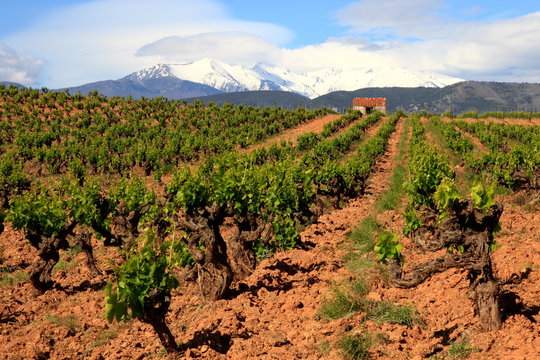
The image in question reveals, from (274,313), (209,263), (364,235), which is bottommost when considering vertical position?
(274,313)

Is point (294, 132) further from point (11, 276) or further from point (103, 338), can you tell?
point (103, 338)

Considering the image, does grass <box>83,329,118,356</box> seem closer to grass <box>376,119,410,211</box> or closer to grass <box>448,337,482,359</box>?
grass <box>448,337,482,359</box>

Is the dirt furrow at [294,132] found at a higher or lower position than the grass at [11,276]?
higher

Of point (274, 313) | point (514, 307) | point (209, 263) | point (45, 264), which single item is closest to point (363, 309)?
point (274, 313)

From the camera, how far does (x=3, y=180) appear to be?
79.8ft

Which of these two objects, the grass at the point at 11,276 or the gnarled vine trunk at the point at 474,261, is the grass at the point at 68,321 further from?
the gnarled vine trunk at the point at 474,261

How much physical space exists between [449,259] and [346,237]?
850 cm

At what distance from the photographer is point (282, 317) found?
9297mm

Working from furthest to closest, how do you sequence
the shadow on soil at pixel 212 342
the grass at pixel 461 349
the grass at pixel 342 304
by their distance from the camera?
the grass at pixel 342 304, the shadow on soil at pixel 212 342, the grass at pixel 461 349

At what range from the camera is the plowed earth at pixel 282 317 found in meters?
7.41

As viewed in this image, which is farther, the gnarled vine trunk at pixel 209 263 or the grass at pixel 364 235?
the grass at pixel 364 235

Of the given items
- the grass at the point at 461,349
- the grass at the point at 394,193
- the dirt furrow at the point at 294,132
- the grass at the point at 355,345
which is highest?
the dirt furrow at the point at 294,132

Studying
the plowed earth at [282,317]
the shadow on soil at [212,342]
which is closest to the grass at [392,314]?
the plowed earth at [282,317]

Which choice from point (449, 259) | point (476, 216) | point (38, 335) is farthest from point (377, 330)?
point (38, 335)
